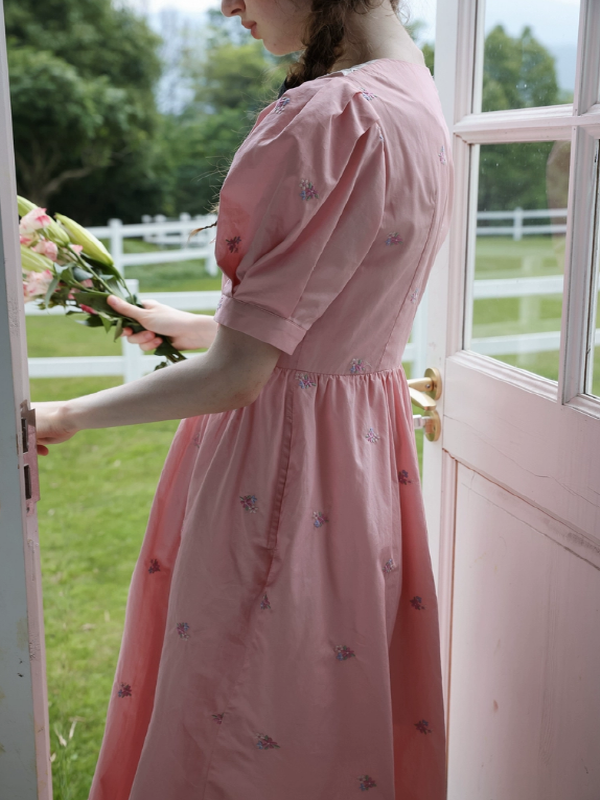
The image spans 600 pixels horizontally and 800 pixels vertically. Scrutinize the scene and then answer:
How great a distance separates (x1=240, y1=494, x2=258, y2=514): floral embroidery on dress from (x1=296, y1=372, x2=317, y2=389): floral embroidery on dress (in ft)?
0.48

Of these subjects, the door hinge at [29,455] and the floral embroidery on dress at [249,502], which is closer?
the door hinge at [29,455]

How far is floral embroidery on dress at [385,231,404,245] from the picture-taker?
876 mm

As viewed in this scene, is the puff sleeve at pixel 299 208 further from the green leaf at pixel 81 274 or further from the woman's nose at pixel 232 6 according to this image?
the green leaf at pixel 81 274

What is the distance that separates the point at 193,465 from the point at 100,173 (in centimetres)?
1663

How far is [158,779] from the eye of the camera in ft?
3.07

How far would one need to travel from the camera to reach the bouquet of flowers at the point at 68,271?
1.33 metres

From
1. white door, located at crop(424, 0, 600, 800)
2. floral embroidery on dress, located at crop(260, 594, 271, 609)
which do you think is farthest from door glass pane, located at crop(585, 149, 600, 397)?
floral embroidery on dress, located at crop(260, 594, 271, 609)

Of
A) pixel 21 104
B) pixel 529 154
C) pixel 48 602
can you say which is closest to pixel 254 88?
pixel 21 104

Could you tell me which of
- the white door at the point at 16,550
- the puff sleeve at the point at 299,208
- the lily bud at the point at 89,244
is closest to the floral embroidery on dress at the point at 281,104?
the puff sleeve at the point at 299,208

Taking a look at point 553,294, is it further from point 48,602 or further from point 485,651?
point 48,602

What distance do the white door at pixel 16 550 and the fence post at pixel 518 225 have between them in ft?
2.30

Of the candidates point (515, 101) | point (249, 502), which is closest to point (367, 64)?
point (515, 101)

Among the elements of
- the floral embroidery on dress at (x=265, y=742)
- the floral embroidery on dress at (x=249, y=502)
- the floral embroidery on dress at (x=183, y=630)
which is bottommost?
the floral embroidery on dress at (x=265, y=742)

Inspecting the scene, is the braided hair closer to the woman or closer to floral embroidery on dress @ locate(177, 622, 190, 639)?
the woman
